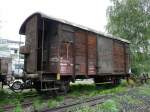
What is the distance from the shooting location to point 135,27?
2836 centimetres

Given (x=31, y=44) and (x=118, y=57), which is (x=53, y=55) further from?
(x=118, y=57)

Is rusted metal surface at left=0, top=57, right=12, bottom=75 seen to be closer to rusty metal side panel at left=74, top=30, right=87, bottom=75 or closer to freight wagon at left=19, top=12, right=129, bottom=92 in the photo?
freight wagon at left=19, top=12, right=129, bottom=92

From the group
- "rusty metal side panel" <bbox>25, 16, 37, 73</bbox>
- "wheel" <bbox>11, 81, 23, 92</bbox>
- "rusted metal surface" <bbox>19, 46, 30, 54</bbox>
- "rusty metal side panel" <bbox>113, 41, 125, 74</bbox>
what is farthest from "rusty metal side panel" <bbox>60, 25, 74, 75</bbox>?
"rusty metal side panel" <bbox>113, 41, 125, 74</bbox>

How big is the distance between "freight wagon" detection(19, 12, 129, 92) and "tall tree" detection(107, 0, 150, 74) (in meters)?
14.6

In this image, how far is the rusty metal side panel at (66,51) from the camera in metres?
11.7

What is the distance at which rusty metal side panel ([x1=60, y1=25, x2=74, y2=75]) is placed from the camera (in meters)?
11.7

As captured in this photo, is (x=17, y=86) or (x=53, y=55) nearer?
(x=53, y=55)

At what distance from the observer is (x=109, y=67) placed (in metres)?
15.6

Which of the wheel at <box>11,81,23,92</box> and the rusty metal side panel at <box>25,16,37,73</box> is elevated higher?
the rusty metal side panel at <box>25,16,37,73</box>

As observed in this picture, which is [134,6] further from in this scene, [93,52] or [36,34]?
[36,34]

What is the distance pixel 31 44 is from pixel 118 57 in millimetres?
7174

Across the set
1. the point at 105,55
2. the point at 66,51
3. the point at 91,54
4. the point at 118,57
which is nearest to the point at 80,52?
the point at 91,54

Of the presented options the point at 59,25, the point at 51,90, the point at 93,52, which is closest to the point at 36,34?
the point at 59,25

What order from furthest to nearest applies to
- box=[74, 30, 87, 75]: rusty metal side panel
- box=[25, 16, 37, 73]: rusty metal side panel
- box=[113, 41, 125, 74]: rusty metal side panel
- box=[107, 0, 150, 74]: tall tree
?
box=[107, 0, 150, 74]: tall tree → box=[113, 41, 125, 74]: rusty metal side panel → box=[74, 30, 87, 75]: rusty metal side panel → box=[25, 16, 37, 73]: rusty metal side panel
